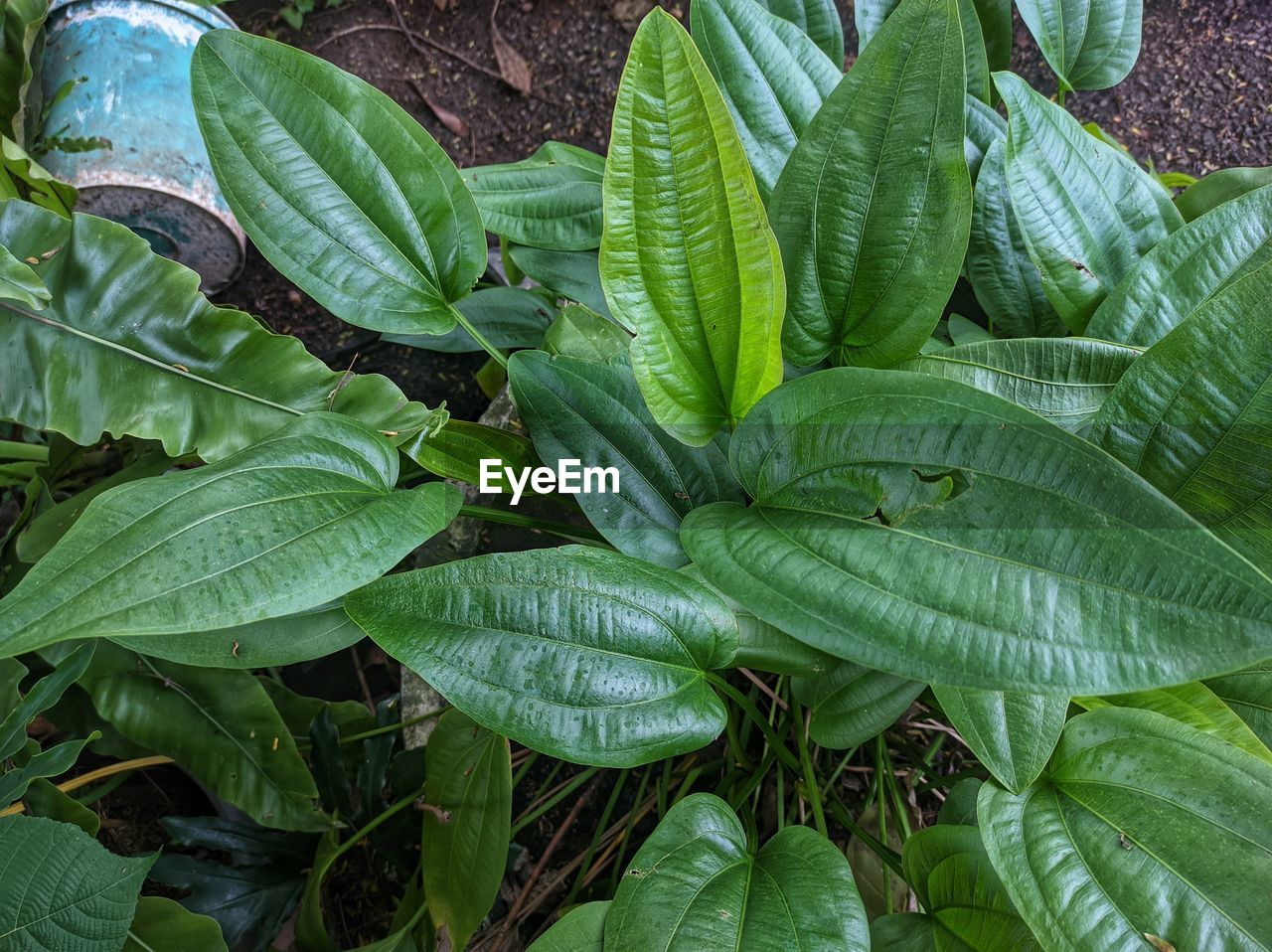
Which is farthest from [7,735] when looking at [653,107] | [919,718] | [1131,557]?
[919,718]

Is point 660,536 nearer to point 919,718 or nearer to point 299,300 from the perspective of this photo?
point 919,718

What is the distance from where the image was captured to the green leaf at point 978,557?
36 cm

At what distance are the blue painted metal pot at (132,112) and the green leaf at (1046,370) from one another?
119cm

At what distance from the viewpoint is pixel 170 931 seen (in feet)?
2.34

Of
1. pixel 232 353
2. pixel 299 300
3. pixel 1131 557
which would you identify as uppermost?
pixel 1131 557

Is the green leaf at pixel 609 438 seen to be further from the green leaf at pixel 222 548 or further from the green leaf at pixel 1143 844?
the green leaf at pixel 1143 844

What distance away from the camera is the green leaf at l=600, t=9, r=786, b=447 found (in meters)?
0.50

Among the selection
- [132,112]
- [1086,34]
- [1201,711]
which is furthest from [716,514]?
[132,112]

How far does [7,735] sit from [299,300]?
3.20 feet

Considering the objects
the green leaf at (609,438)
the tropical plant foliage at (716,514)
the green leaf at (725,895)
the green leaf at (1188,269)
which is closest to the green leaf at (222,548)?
the tropical plant foliage at (716,514)

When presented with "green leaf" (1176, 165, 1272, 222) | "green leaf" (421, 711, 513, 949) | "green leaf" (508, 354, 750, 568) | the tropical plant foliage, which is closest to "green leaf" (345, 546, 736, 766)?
the tropical plant foliage

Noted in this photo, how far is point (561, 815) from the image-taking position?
1.01 metres

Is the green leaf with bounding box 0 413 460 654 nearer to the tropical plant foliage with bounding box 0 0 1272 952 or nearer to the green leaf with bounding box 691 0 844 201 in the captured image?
the tropical plant foliage with bounding box 0 0 1272 952

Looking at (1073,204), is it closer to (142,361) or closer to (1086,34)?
(1086,34)
